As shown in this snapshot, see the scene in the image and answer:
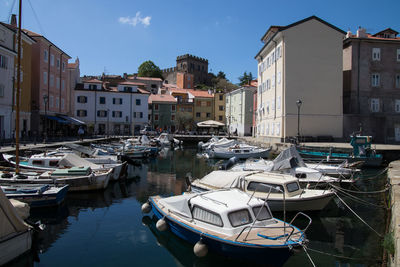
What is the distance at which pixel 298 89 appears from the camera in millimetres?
39594

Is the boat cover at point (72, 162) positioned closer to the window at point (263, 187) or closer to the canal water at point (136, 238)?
the canal water at point (136, 238)

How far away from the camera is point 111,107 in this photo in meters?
64.4

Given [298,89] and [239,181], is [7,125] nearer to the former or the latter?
[239,181]

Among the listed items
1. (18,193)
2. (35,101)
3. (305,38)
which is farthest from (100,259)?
(35,101)

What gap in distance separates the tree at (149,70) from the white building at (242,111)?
47.8 meters

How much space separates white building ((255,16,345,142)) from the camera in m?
39.3

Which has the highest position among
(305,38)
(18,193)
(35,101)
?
(305,38)

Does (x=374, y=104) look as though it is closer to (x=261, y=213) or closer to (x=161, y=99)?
(x=261, y=213)

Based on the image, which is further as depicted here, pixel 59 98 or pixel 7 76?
pixel 59 98

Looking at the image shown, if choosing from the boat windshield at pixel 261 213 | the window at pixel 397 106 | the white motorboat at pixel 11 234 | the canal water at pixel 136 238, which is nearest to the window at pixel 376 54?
the window at pixel 397 106

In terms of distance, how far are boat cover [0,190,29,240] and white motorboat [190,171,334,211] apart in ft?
Answer: 26.5

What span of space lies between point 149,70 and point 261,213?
106916 mm

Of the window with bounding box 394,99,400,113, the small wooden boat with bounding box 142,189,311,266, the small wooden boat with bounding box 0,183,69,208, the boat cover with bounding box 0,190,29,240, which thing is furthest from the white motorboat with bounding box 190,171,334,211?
the window with bounding box 394,99,400,113

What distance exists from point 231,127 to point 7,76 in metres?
48.7
